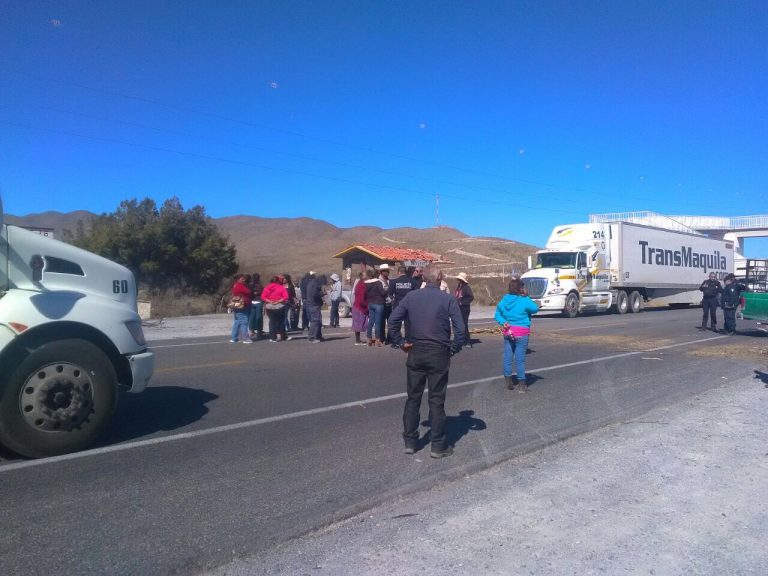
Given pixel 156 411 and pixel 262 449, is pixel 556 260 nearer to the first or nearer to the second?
pixel 156 411

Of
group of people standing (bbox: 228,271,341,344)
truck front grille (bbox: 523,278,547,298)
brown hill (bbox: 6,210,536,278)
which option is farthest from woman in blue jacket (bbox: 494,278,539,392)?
brown hill (bbox: 6,210,536,278)

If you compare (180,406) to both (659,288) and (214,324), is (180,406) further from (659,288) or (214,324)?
(659,288)

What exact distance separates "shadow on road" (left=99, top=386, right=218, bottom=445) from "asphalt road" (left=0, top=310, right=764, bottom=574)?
0.03 metres

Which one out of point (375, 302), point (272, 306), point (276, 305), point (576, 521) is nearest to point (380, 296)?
point (375, 302)

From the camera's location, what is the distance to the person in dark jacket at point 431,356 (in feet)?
20.1

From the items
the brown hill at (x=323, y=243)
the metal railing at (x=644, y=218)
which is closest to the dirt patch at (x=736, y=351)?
the brown hill at (x=323, y=243)

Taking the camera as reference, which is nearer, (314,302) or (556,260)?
(314,302)

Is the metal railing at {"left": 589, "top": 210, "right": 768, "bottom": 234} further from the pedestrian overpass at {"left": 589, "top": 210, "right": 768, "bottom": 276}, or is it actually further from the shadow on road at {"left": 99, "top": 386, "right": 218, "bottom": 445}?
the shadow on road at {"left": 99, "top": 386, "right": 218, "bottom": 445}

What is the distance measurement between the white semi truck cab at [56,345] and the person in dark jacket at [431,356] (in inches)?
109

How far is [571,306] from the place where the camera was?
89.7 feet

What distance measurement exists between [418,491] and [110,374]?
3.08 metres

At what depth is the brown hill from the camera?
212 ft

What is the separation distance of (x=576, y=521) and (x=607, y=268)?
2602 cm

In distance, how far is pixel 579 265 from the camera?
91.7 feet
